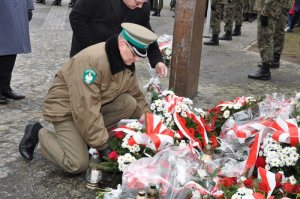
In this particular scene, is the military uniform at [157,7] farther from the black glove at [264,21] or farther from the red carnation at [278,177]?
the red carnation at [278,177]

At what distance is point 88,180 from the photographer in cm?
319

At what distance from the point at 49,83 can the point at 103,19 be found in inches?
82.2

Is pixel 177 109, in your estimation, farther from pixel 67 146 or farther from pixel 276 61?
pixel 276 61

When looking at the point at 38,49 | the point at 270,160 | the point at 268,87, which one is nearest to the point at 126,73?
the point at 270,160

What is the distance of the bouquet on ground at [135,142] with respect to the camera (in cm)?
316

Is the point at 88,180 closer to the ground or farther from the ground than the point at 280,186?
closer to the ground

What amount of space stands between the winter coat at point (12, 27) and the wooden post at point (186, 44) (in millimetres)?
1677

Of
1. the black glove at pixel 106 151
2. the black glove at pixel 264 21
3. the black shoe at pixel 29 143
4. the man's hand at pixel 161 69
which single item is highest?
the black glove at pixel 264 21

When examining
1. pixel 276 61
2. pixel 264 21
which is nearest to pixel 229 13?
pixel 276 61

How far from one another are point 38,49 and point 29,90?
2637mm

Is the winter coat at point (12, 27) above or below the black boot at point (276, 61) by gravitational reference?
above

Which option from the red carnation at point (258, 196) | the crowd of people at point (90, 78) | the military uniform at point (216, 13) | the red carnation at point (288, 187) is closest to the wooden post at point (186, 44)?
the crowd of people at point (90, 78)

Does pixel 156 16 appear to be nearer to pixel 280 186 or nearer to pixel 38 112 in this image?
pixel 38 112

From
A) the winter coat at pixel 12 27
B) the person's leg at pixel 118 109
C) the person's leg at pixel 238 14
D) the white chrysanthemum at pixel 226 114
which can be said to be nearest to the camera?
the person's leg at pixel 118 109
